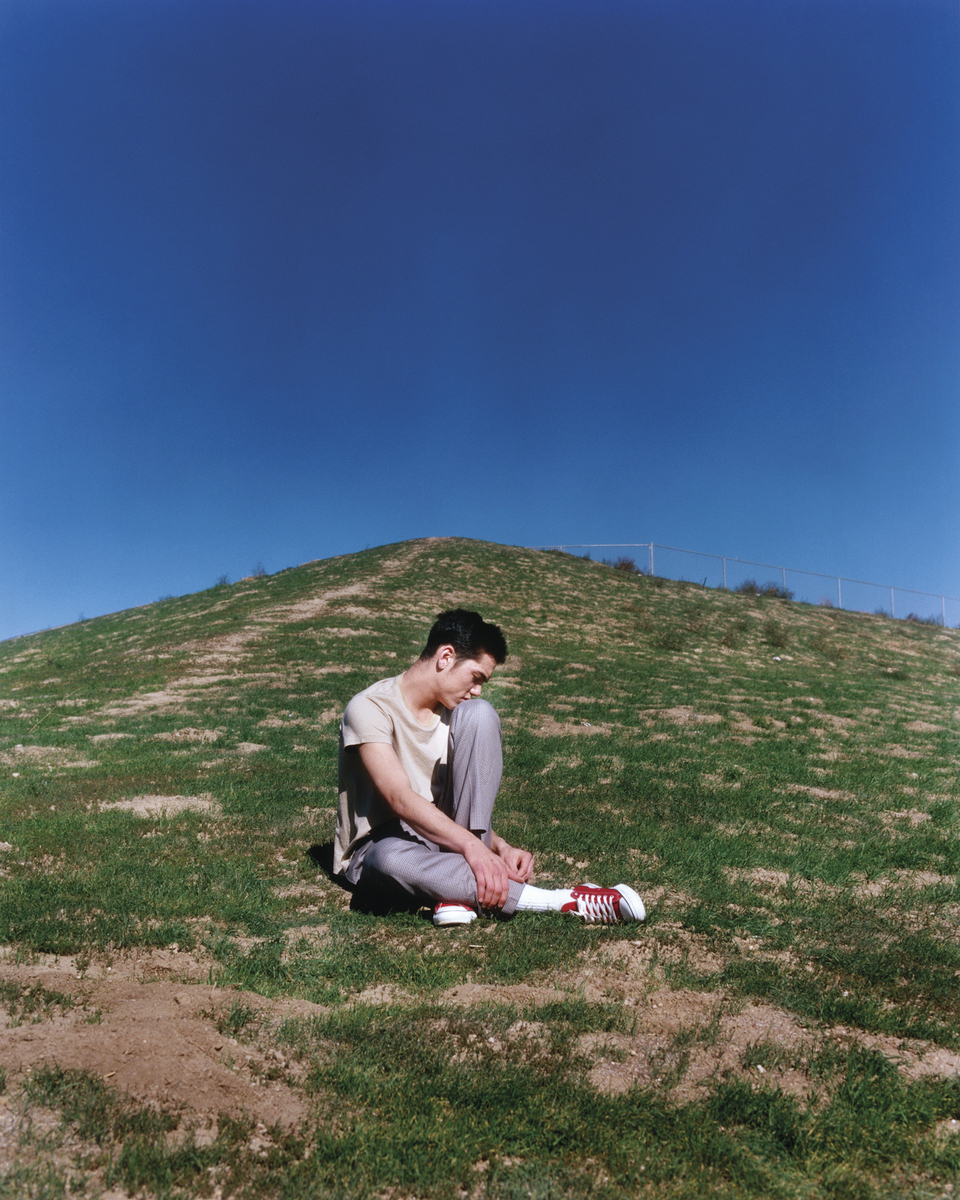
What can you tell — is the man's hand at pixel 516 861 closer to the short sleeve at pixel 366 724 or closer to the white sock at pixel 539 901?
the white sock at pixel 539 901

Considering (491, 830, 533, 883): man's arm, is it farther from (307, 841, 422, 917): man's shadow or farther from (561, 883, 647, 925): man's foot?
(307, 841, 422, 917): man's shadow

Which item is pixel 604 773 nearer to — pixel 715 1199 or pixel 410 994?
pixel 410 994

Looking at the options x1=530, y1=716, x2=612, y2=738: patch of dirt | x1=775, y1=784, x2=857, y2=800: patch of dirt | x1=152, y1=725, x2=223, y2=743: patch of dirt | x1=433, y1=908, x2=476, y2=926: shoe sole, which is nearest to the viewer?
x1=433, y1=908, x2=476, y2=926: shoe sole

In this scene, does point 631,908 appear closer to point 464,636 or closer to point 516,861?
point 516,861

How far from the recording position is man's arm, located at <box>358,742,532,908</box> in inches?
142

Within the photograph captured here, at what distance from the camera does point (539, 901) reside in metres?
3.81

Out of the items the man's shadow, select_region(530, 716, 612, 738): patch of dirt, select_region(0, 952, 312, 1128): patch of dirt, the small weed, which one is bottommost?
select_region(0, 952, 312, 1128): patch of dirt

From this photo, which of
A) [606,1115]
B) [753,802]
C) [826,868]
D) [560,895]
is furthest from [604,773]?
[606,1115]

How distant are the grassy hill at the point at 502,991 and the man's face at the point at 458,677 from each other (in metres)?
1.21

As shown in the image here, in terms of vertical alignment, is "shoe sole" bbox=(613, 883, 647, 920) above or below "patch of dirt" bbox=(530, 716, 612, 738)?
below

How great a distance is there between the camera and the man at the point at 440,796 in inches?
144

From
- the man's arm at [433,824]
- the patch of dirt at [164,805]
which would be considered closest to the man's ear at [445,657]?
the man's arm at [433,824]

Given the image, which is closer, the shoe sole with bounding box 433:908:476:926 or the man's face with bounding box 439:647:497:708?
the shoe sole with bounding box 433:908:476:926

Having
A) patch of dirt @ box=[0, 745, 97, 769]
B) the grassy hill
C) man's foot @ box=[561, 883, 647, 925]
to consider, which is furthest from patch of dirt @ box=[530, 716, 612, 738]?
man's foot @ box=[561, 883, 647, 925]
